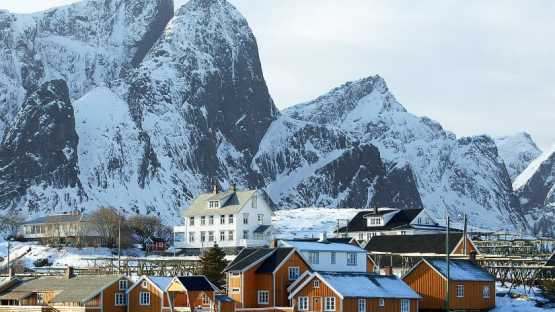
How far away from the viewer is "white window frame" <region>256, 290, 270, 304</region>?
3711 inches

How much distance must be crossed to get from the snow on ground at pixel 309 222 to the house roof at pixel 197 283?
202ft

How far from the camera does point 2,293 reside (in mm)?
105375

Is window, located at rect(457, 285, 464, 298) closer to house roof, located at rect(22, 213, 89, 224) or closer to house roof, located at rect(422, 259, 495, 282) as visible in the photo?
house roof, located at rect(422, 259, 495, 282)

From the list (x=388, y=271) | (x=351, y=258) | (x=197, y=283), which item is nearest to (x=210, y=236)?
(x=351, y=258)

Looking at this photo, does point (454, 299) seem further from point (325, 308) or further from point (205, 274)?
point (205, 274)

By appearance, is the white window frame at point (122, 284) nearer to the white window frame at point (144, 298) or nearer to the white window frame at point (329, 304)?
the white window frame at point (144, 298)

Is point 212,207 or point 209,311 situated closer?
point 209,311

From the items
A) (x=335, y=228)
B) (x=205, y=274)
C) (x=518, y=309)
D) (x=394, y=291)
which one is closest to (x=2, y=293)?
(x=205, y=274)

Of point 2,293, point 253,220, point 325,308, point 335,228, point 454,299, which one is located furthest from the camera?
point 335,228

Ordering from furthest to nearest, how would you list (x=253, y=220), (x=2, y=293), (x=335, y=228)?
(x=335, y=228)
(x=253, y=220)
(x=2, y=293)

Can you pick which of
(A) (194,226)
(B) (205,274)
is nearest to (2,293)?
(B) (205,274)

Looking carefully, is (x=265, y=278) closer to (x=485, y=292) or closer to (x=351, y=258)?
(x=351, y=258)

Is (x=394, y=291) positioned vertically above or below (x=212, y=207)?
below

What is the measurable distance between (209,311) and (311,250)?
1271cm
